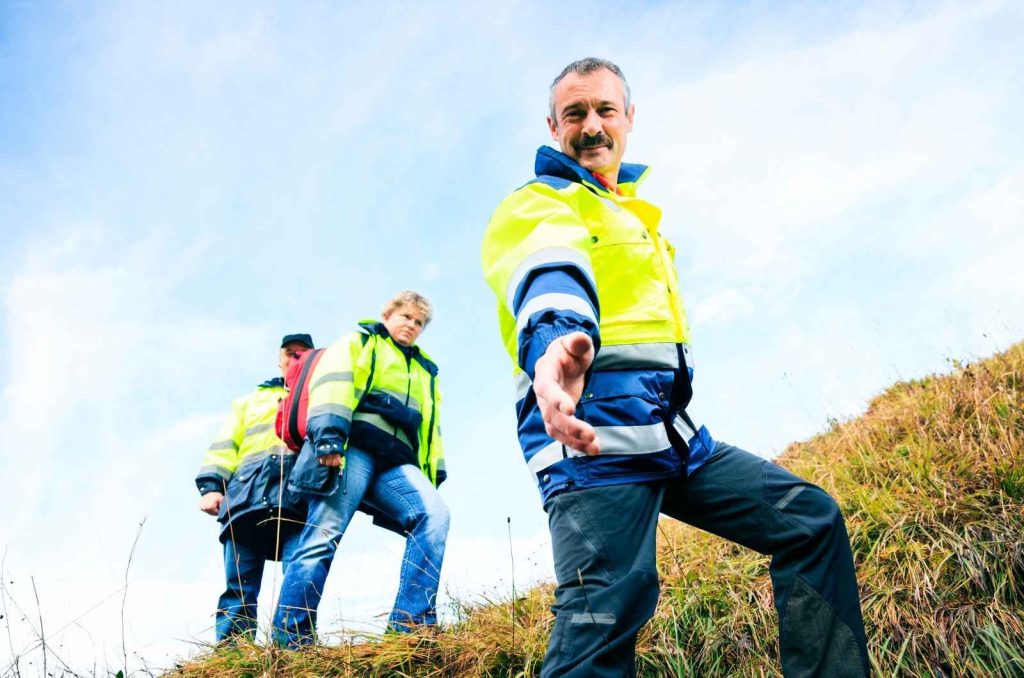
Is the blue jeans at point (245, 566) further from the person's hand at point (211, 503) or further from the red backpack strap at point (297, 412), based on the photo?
the red backpack strap at point (297, 412)

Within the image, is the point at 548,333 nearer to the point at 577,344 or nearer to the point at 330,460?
the point at 577,344

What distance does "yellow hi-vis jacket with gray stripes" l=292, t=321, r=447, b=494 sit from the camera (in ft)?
14.4

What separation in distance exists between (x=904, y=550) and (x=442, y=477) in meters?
2.89

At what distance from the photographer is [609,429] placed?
192 cm

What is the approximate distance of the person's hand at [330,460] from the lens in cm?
432

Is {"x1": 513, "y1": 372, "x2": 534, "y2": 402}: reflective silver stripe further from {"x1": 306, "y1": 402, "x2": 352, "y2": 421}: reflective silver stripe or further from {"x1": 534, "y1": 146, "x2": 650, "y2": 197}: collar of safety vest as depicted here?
{"x1": 306, "y1": 402, "x2": 352, "y2": 421}: reflective silver stripe

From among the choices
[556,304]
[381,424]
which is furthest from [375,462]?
[556,304]

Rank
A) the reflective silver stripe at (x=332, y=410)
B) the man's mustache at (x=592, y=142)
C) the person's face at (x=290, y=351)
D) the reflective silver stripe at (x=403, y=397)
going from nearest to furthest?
the man's mustache at (x=592, y=142) → the reflective silver stripe at (x=332, y=410) → the reflective silver stripe at (x=403, y=397) → the person's face at (x=290, y=351)

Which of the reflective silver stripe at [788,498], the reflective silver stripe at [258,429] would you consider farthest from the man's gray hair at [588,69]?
the reflective silver stripe at [258,429]

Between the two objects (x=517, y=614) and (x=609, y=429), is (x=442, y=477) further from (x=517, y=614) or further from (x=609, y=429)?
(x=609, y=429)

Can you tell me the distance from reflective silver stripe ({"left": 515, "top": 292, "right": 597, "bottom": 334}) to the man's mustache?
90 cm

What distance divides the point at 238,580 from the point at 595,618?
3794mm

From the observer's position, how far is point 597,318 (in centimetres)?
184

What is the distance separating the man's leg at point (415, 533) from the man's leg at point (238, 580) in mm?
1060
